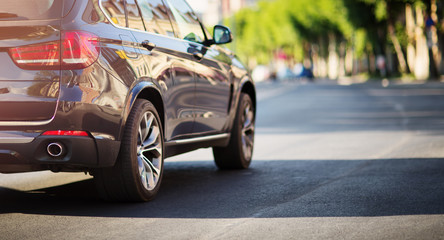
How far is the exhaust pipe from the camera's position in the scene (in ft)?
18.8

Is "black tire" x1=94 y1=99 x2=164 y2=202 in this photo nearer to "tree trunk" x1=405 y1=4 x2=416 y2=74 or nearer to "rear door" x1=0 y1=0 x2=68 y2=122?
"rear door" x1=0 y1=0 x2=68 y2=122

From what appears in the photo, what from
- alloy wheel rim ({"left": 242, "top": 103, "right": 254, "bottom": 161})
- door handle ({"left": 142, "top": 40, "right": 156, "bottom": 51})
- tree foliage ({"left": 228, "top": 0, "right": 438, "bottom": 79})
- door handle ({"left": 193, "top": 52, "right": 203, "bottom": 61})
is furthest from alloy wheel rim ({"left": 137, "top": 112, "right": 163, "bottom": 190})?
tree foliage ({"left": 228, "top": 0, "right": 438, "bottom": 79})

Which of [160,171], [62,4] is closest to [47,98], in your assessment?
[62,4]

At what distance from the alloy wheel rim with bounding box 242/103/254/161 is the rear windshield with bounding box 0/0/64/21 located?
3.52 metres

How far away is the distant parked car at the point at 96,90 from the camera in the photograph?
225 inches

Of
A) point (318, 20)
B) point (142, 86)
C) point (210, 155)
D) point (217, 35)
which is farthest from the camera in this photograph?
point (318, 20)

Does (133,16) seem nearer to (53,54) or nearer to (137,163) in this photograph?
(53,54)

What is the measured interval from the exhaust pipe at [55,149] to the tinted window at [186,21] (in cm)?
211

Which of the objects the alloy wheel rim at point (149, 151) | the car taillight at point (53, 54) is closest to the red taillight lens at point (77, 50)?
the car taillight at point (53, 54)

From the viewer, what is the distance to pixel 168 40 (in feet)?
23.2

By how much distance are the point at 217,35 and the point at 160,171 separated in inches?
73.9

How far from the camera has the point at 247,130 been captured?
30.2 feet

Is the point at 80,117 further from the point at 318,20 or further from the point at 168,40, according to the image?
the point at 318,20

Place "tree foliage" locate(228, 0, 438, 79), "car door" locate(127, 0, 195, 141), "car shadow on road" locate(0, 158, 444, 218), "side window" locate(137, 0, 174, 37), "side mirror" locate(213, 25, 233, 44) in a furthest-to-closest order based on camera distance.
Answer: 1. "tree foliage" locate(228, 0, 438, 79)
2. "side mirror" locate(213, 25, 233, 44)
3. "side window" locate(137, 0, 174, 37)
4. "car door" locate(127, 0, 195, 141)
5. "car shadow on road" locate(0, 158, 444, 218)
